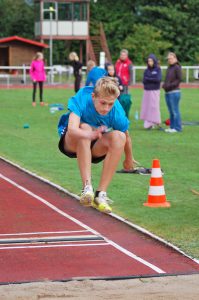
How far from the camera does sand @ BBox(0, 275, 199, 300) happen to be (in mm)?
7095

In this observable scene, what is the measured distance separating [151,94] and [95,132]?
13.5 m

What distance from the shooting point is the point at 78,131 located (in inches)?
370

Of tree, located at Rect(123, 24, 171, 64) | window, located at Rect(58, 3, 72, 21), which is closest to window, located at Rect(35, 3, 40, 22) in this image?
window, located at Rect(58, 3, 72, 21)

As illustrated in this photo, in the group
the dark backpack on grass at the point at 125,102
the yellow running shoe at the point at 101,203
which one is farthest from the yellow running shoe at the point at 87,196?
the dark backpack on grass at the point at 125,102

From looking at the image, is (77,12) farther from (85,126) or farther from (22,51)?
(85,126)

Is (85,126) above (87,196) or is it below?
above

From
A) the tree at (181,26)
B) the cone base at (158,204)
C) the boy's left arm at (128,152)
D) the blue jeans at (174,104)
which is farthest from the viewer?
the tree at (181,26)

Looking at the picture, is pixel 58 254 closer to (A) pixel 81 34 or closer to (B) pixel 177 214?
(B) pixel 177 214

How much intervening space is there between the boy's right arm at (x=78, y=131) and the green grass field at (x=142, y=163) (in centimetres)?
120

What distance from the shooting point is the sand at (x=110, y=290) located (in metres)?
7.10

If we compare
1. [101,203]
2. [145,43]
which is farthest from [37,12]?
[101,203]

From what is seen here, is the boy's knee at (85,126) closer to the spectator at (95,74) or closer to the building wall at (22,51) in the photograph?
the spectator at (95,74)

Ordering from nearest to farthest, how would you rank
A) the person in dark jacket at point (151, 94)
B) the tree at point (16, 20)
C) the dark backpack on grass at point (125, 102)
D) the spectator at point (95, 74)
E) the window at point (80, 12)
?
the spectator at point (95, 74)
the person in dark jacket at point (151, 94)
the dark backpack on grass at point (125, 102)
the window at point (80, 12)
the tree at point (16, 20)

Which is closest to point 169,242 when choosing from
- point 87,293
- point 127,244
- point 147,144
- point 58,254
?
point 127,244
